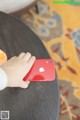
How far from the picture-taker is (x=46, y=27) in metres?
2.02

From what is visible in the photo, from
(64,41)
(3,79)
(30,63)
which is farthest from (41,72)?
(64,41)

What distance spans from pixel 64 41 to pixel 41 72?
0.84 m

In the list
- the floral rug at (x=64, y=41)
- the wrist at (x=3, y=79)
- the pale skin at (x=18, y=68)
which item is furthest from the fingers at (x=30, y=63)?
the floral rug at (x=64, y=41)

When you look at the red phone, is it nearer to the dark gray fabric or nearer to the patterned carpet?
the dark gray fabric

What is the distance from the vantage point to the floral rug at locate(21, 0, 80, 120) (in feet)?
5.38

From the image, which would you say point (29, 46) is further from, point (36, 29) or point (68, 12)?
point (68, 12)

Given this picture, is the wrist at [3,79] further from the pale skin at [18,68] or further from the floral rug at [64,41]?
the floral rug at [64,41]

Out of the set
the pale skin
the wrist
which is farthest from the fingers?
the wrist

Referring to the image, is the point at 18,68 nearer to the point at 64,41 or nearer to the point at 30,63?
the point at 30,63

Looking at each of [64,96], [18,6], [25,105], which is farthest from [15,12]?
[25,105]

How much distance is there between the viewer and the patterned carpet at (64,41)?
5.38 ft

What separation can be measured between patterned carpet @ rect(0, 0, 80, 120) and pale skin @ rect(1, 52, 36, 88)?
1.80ft

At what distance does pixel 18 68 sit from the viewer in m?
1.10

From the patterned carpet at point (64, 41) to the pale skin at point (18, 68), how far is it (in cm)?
55
